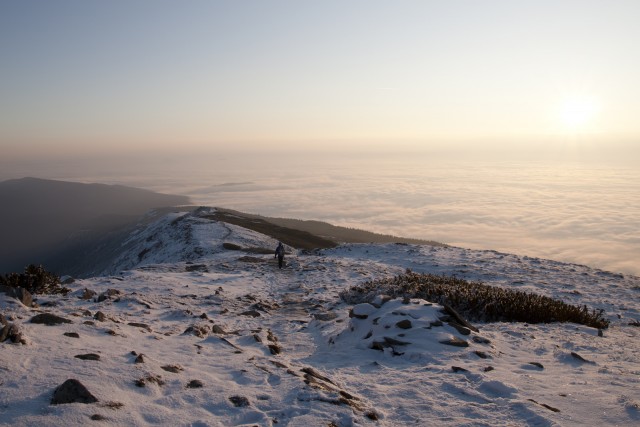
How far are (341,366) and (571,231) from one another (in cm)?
9751

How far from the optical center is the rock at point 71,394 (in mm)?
4098

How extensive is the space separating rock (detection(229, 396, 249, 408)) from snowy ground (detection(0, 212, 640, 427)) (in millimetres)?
24

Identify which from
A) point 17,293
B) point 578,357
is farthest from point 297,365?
point 17,293

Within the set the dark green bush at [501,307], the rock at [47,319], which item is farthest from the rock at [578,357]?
the rock at [47,319]

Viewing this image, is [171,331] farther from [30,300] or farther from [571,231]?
[571,231]

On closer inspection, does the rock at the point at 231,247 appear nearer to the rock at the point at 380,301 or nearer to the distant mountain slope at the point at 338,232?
the rock at the point at 380,301

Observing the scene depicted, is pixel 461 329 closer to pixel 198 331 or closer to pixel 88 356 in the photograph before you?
pixel 198 331

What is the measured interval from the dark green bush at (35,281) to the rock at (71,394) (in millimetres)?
5706

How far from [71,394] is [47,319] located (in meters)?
3.13

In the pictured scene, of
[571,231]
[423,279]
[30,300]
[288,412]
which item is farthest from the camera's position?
[571,231]

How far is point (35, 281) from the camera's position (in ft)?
30.4

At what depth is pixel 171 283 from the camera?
1380 cm

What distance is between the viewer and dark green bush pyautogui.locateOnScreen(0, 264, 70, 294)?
8844 millimetres

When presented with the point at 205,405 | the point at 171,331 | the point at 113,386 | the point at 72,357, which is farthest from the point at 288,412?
the point at 171,331
